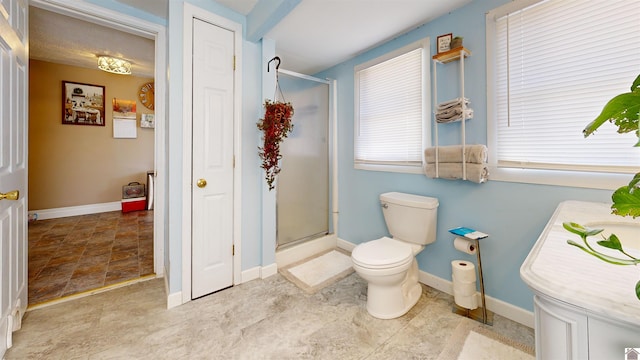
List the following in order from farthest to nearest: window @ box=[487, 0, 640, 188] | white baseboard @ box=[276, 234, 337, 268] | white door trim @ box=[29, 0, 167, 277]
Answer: white baseboard @ box=[276, 234, 337, 268], white door trim @ box=[29, 0, 167, 277], window @ box=[487, 0, 640, 188]

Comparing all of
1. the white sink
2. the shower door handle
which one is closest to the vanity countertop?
the white sink

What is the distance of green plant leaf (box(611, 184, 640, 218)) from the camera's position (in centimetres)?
45

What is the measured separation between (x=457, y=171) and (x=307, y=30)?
169cm

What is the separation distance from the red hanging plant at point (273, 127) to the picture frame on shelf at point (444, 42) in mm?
1244

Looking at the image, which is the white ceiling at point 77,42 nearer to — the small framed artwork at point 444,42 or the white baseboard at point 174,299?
the white baseboard at point 174,299

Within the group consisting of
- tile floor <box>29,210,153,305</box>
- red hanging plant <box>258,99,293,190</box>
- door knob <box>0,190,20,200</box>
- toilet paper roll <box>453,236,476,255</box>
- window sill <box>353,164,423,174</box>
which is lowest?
tile floor <box>29,210,153,305</box>

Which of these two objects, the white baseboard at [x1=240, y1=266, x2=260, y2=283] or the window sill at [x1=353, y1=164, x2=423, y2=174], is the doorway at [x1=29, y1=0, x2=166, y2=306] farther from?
the window sill at [x1=353, y1=164, x2=423, y2=174]

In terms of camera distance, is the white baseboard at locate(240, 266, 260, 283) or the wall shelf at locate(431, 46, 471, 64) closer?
the wall shelf at locate(431, 46, 471, 64)

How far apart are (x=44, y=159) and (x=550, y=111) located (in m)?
6.28

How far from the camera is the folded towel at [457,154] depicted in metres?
1.71

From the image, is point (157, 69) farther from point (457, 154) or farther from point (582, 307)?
point (582, 307)

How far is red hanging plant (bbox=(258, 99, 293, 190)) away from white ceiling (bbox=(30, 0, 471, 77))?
2.00 feet

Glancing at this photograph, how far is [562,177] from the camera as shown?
1498mm

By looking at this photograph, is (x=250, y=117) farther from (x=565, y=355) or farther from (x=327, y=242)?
(x=565, y=355)
